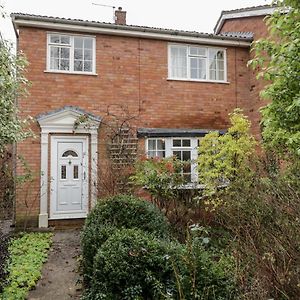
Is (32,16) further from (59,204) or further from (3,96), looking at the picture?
(59,204)

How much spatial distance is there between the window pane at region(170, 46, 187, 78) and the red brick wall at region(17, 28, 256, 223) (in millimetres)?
316

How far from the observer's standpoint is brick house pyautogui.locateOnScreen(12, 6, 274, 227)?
11.0m

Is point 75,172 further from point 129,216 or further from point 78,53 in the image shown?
point 129,216

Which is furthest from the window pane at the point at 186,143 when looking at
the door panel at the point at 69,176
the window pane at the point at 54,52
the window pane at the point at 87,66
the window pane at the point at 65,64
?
the window pane at the point at 54,52

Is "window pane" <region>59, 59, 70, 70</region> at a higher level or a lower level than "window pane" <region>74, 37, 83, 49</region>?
lower

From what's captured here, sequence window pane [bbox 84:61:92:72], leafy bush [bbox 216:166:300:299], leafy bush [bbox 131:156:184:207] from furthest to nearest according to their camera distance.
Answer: window pane [bbox 84:61:92:72] → leafy bush [bbox 131:156:184:207] → leafy bush [bbox 216:166:300:299]

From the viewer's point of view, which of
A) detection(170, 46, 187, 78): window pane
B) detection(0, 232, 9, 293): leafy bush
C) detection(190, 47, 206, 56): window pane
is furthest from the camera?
detection(190, 47, 206, 56): window pane

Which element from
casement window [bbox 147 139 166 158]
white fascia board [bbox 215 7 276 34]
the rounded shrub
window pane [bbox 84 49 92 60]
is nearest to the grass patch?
the rounded shrub

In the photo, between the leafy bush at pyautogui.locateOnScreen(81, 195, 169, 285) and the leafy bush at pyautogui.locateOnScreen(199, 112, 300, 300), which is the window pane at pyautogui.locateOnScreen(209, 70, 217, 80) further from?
the leafy bush at pyautogui.locateOnScreen(81, 195, 169, 285)

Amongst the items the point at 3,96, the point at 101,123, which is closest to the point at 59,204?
the point at 101,123

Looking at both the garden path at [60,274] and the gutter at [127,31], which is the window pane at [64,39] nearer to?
the gutter at [127,31]

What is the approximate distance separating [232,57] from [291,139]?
8.45 meters

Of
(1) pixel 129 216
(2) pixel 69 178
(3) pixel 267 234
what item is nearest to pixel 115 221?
(1) pixel 129 216

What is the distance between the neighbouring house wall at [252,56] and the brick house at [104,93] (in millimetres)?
76
